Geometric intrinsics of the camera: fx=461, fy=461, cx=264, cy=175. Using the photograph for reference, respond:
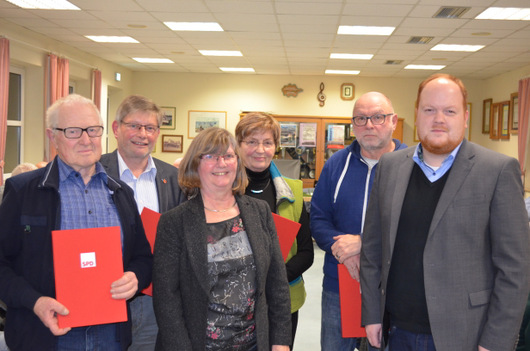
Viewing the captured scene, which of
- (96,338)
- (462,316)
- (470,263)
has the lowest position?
(96,338)

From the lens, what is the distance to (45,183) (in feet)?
5.46

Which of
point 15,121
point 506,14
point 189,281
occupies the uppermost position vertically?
point 506,14

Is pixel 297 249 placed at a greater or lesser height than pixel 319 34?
lesser

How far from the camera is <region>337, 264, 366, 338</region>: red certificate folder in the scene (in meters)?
2.12

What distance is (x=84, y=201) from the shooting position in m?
1.76

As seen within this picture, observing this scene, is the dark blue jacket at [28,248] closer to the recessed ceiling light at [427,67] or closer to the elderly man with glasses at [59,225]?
the elderly man with glasses at [59,225]

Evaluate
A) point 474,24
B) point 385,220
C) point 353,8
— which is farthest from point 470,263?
point 474,24

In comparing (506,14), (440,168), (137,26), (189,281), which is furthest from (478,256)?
(137,26)

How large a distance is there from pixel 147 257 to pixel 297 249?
0.75 m

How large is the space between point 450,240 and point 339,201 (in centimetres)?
73

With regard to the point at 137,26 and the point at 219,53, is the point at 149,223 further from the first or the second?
the point at 219,53

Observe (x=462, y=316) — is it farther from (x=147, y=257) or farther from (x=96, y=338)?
(x=96, y=338)

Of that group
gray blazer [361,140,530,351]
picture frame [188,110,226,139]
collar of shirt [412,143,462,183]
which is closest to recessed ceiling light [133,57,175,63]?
picture frame [188,110,226,139]

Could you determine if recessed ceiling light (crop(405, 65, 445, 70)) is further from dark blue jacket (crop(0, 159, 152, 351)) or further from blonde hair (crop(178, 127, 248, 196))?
dark blue jacket (crop(0, 159, 152, 351))
